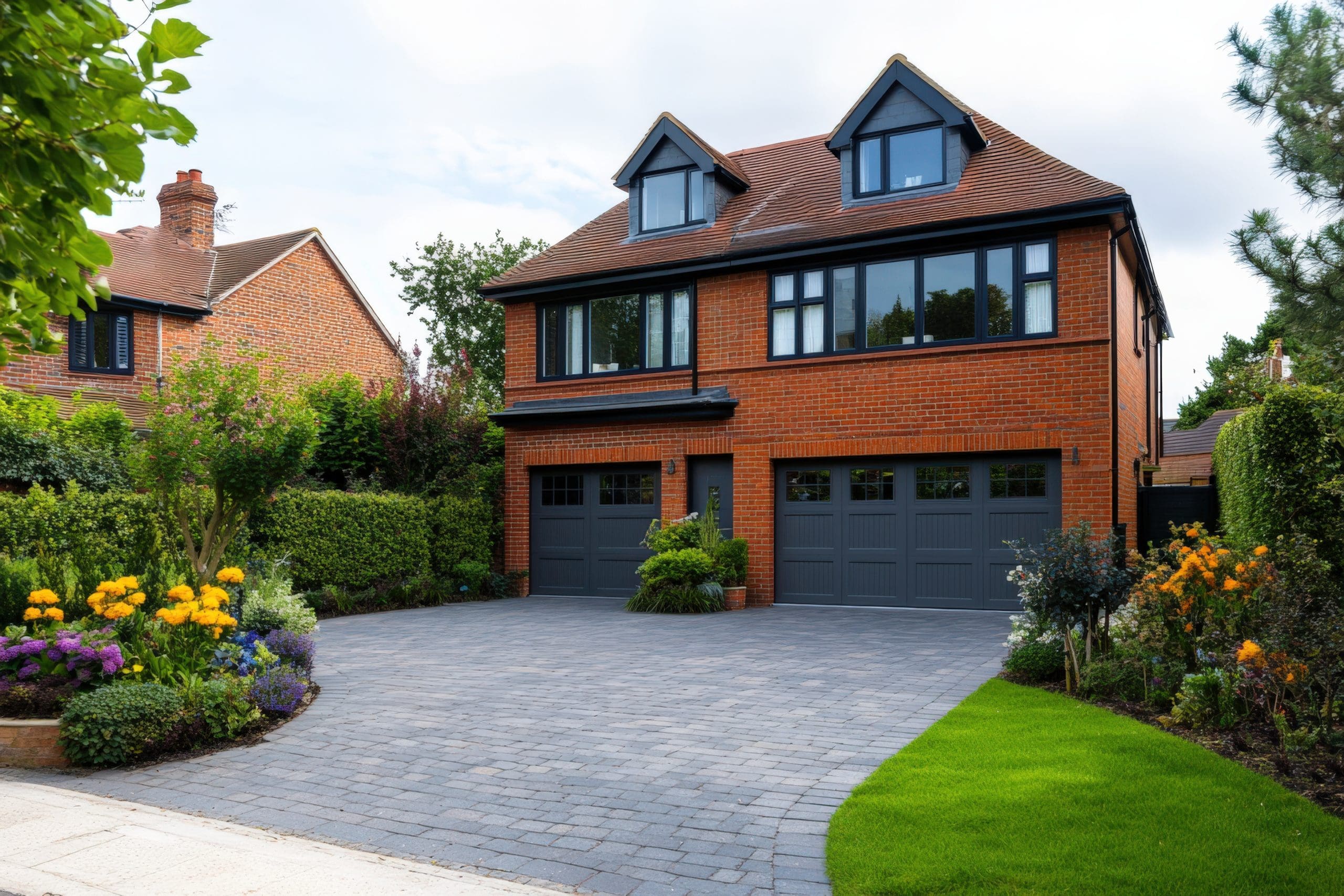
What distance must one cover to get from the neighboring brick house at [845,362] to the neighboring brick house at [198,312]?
694cm

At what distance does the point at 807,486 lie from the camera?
16.5 meters

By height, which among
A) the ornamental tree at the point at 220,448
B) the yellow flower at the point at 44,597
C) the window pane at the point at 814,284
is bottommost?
the yellow flower at the point at 44,597

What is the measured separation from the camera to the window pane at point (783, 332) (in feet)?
54.5

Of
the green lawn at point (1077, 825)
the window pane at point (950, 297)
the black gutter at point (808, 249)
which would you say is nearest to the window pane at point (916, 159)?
the black gutter at point (808, 249)

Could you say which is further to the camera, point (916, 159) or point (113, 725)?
point (916, 159)

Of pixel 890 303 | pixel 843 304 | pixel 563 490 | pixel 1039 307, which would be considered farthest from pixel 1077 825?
pixel 563 490

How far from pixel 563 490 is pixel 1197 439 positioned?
21.8 metres

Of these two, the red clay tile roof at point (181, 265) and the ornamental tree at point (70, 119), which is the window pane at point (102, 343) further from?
the ornamental tree at point (70, 119)

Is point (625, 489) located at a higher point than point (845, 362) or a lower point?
lower

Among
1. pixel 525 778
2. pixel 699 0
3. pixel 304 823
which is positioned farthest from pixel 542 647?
pixel 699 0

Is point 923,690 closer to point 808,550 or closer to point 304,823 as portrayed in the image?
point 304,823

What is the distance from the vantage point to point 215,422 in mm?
12047

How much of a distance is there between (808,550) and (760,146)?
869 cm

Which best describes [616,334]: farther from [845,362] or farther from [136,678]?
[136,678]
